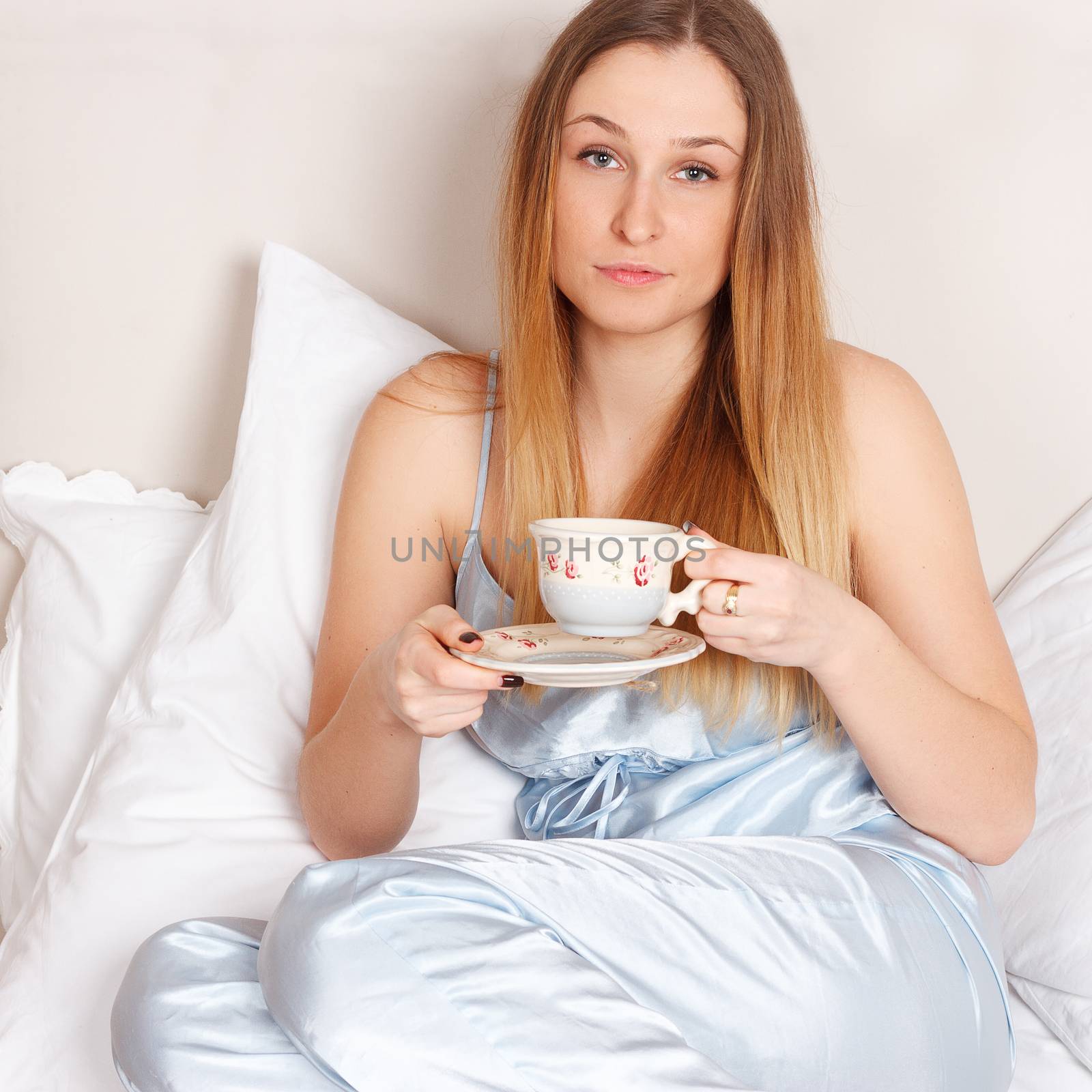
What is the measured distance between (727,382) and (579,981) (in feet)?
2.22

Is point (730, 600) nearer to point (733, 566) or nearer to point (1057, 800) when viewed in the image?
point (733, 566)

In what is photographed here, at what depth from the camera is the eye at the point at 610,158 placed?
1158mm

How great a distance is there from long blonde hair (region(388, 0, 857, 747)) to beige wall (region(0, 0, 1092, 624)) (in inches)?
11.1

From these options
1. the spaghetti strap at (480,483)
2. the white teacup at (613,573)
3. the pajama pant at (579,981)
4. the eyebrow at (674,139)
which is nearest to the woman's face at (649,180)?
the eyebrow at (674,139)

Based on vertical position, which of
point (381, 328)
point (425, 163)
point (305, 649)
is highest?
point (425, 163)

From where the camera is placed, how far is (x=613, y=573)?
90cm

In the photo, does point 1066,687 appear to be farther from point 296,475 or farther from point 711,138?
point 296,475

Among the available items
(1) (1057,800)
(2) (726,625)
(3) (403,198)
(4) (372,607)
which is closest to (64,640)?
(4) (372,607)

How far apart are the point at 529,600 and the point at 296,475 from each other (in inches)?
16.1

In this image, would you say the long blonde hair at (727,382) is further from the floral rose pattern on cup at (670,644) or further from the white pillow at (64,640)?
the white pillow at (64,640)

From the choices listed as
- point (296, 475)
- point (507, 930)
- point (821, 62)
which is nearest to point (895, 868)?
point (507, 930)

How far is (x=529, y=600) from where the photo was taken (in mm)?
1238

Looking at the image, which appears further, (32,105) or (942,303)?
(32,105)

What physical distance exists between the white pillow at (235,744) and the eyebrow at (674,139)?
48 centimetres
